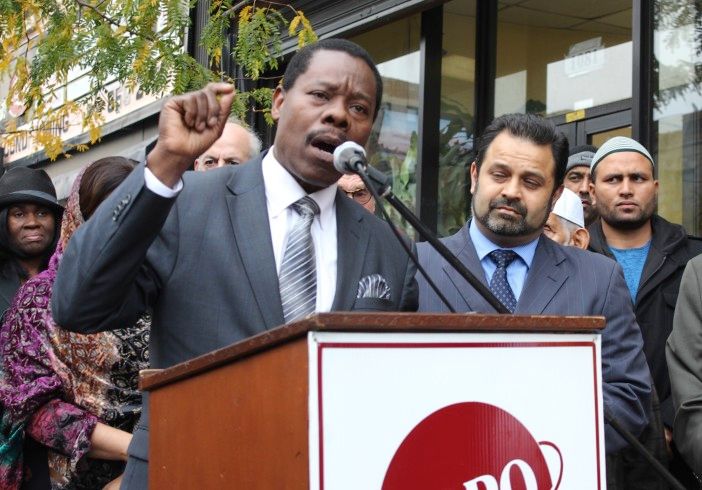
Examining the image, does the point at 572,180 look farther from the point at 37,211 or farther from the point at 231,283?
the point at 231,283

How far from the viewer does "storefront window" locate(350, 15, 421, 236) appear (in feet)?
32.0

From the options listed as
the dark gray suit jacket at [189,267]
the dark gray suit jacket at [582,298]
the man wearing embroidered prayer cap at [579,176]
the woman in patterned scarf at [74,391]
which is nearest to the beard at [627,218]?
the man wearing embroidered prayer cap at [579,176]

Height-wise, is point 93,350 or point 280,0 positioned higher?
point 280,0

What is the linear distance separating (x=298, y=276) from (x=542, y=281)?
1.40m

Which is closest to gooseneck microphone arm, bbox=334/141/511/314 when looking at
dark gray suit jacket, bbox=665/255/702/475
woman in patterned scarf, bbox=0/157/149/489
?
→ dark gray suit jacket, bbox=665/255/702/475

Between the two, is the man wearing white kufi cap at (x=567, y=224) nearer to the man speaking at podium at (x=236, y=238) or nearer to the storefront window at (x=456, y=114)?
the man speaking at podium at (x=236, y=238)

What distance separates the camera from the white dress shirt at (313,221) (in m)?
2.92

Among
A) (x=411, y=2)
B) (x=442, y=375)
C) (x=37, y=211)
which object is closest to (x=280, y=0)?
(x=411, y=2)

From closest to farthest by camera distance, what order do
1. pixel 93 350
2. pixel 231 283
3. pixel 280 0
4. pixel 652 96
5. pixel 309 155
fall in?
1. pixel 231 283
2. pixel 309 155
3. pixel 93 350
4. pixel 652 96
5. pixel 280 0

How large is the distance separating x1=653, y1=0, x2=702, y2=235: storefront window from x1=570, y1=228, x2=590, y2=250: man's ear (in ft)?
8.32

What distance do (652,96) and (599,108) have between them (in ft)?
3.98

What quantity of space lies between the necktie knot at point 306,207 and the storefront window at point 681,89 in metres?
5.35

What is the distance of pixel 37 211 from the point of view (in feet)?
21.0

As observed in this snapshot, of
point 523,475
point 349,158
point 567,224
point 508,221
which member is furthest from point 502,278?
point 523,475
